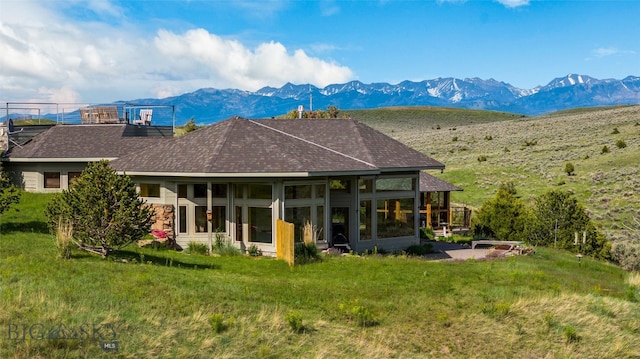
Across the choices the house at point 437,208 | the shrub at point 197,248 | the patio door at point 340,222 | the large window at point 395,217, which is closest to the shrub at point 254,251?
the shrub at point 197,248

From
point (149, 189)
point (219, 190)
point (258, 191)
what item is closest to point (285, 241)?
point (258, 191)

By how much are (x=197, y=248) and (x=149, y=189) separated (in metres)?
3.26

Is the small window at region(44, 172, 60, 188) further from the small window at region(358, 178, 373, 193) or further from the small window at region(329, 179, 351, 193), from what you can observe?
the small window at region(358, 178, 373, 193)

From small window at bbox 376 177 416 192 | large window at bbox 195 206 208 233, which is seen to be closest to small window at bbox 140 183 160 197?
large window at bbox 195 206 208 233

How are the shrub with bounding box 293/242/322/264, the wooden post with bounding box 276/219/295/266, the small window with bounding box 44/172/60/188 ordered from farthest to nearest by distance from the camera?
the small window with bounding box 44/172/60/188
the shrub with bounding box 293/242/322/264
the wooden post with bounding box 276/219/295/266

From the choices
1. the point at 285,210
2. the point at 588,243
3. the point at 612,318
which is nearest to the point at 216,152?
the point at 285,210

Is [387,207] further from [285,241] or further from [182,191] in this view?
[182,191]

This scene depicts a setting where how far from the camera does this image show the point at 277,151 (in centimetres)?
2080

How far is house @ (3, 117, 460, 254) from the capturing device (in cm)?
1972

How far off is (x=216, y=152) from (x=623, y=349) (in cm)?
1438

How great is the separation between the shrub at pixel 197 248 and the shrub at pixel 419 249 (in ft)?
26.3

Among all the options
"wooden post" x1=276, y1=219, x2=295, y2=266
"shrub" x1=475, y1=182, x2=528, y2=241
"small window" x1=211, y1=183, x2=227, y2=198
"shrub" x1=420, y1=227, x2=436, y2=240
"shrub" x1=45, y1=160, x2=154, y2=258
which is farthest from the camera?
"shrub" x1=420, y1=227, x2=436, y2=240

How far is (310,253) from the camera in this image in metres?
Answer: 18.4

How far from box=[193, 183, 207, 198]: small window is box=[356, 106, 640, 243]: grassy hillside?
70.7ft
